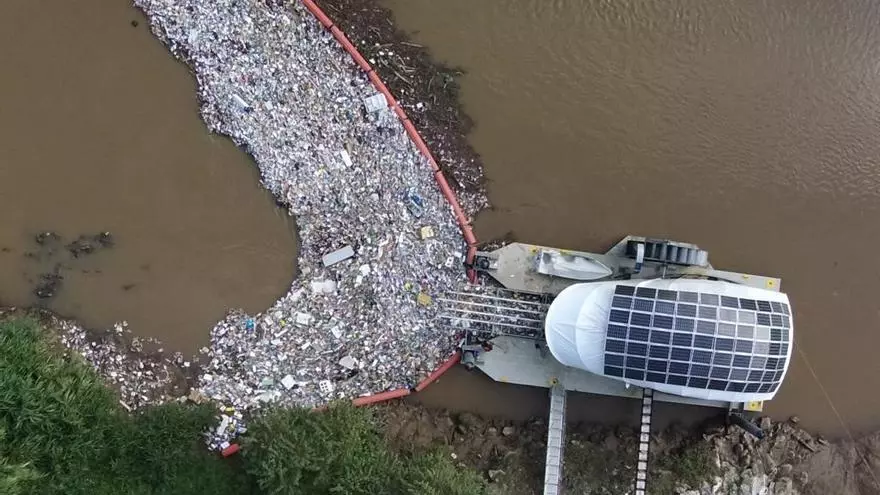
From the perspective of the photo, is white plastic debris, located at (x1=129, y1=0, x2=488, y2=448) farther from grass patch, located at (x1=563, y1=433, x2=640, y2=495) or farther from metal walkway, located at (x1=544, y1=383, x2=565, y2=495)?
grass patch, located at (x1=563, y1=433, x2=640, y2=495)

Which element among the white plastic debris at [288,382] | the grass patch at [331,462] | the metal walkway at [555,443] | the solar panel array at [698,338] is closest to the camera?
the solar panel array at [698,338]

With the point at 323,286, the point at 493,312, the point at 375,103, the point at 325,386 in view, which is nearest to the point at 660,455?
the point at 493,312

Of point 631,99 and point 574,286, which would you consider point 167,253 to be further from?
point 631,99

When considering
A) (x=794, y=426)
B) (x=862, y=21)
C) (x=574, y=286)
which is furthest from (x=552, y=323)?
(x=862, y=21)

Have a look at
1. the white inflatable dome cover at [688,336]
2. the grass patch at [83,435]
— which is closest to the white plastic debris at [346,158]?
the white inflatable dome cover at [688,336]

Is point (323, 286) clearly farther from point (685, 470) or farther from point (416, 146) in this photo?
point (685, 470)

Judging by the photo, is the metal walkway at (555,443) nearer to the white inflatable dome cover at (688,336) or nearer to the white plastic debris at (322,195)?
the white inflatable dome cover at (688,336)
